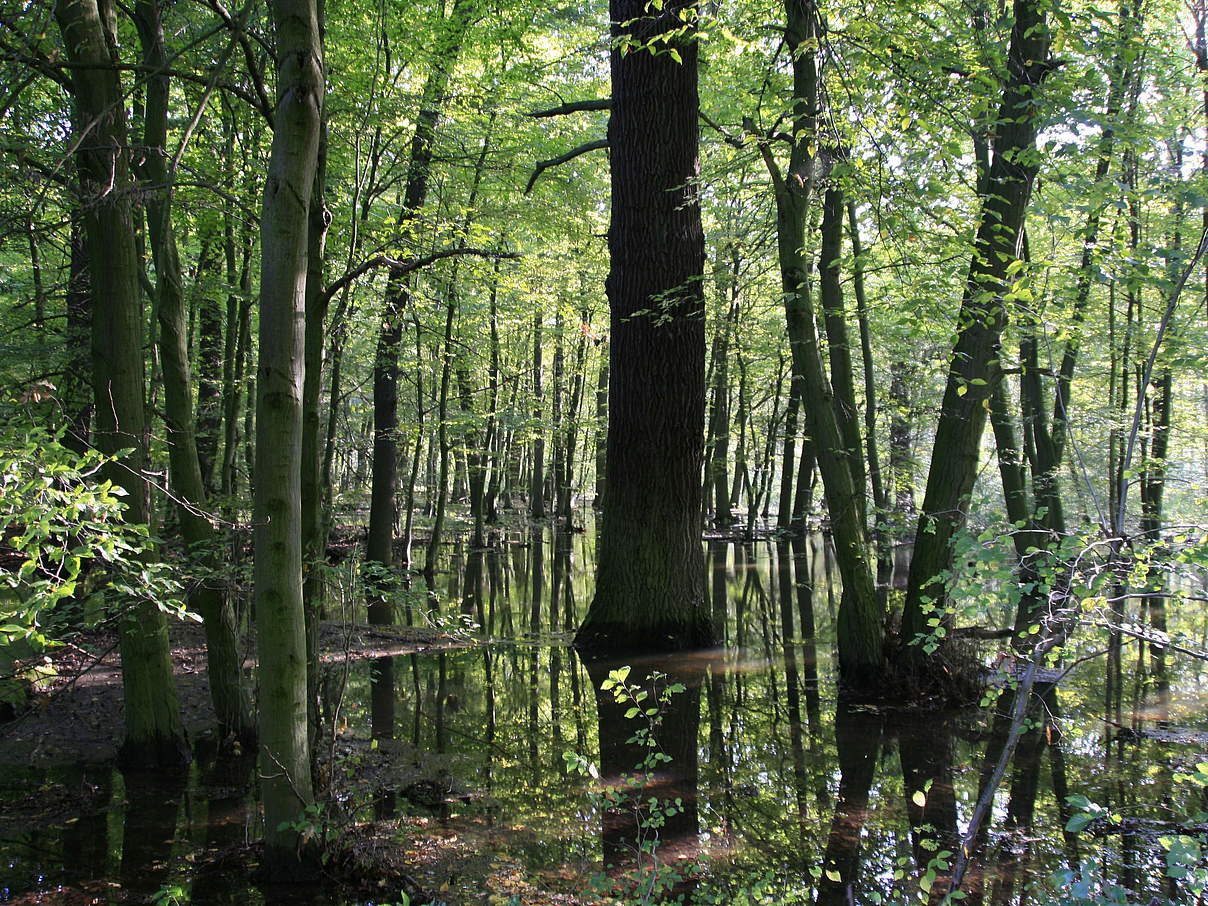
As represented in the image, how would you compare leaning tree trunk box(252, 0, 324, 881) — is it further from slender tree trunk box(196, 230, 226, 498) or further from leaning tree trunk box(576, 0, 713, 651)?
slender tree trunk box(196, 230, 226, 498)

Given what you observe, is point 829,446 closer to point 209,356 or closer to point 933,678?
point 933,678

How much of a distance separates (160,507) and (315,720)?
5.43 meters

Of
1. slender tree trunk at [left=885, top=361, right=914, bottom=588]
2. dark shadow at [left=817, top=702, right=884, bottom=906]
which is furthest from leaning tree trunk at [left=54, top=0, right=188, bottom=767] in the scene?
slender tree trunk at [left=885, top=361, right=914, bottom=588]

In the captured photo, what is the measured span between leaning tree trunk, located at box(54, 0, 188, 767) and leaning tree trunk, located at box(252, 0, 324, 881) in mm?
1889

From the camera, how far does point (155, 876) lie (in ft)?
12.7

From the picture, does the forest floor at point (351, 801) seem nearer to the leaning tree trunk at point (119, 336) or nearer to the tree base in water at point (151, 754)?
the tree base in water at point (151, 754)

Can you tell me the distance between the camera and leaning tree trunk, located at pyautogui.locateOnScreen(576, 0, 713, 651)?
27.1ft

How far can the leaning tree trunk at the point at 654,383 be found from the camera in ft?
27.1

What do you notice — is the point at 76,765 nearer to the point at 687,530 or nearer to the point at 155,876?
the point at 155,876

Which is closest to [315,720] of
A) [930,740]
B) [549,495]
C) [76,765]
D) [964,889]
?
[76,765]

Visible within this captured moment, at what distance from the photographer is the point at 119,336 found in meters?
5.10

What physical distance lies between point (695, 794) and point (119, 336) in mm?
4764

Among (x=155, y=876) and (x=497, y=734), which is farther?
(x=497, y=734)

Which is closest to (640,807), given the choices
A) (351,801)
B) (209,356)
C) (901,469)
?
(351,801)
